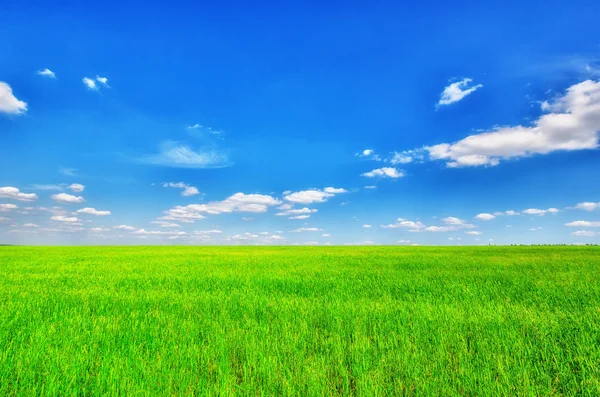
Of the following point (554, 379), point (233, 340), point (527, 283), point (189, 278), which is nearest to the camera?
point (554, 379)

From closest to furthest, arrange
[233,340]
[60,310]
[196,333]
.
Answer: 1. [233,340]
2. [196,333]
3. [60,310]

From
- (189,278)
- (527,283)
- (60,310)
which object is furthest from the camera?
(189,278)

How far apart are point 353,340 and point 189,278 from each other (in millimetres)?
7895

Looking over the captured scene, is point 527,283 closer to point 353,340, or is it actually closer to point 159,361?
point 353,340

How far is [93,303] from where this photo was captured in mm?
6832

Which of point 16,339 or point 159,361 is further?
point 16,339

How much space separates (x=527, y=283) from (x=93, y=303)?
37.8 feet

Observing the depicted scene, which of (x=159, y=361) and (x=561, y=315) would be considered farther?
(x=561, y=315)

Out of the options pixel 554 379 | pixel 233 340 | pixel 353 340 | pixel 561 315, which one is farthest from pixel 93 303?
pixel 561 315

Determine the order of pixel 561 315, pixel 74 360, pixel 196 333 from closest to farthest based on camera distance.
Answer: pixel 74 360, pixel 196 333, pixel 561 315

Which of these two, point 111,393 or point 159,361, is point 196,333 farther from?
point 111,393

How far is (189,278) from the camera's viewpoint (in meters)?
10.9

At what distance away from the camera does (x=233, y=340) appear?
169 inches

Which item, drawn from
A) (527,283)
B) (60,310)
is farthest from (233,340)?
(527,283)
